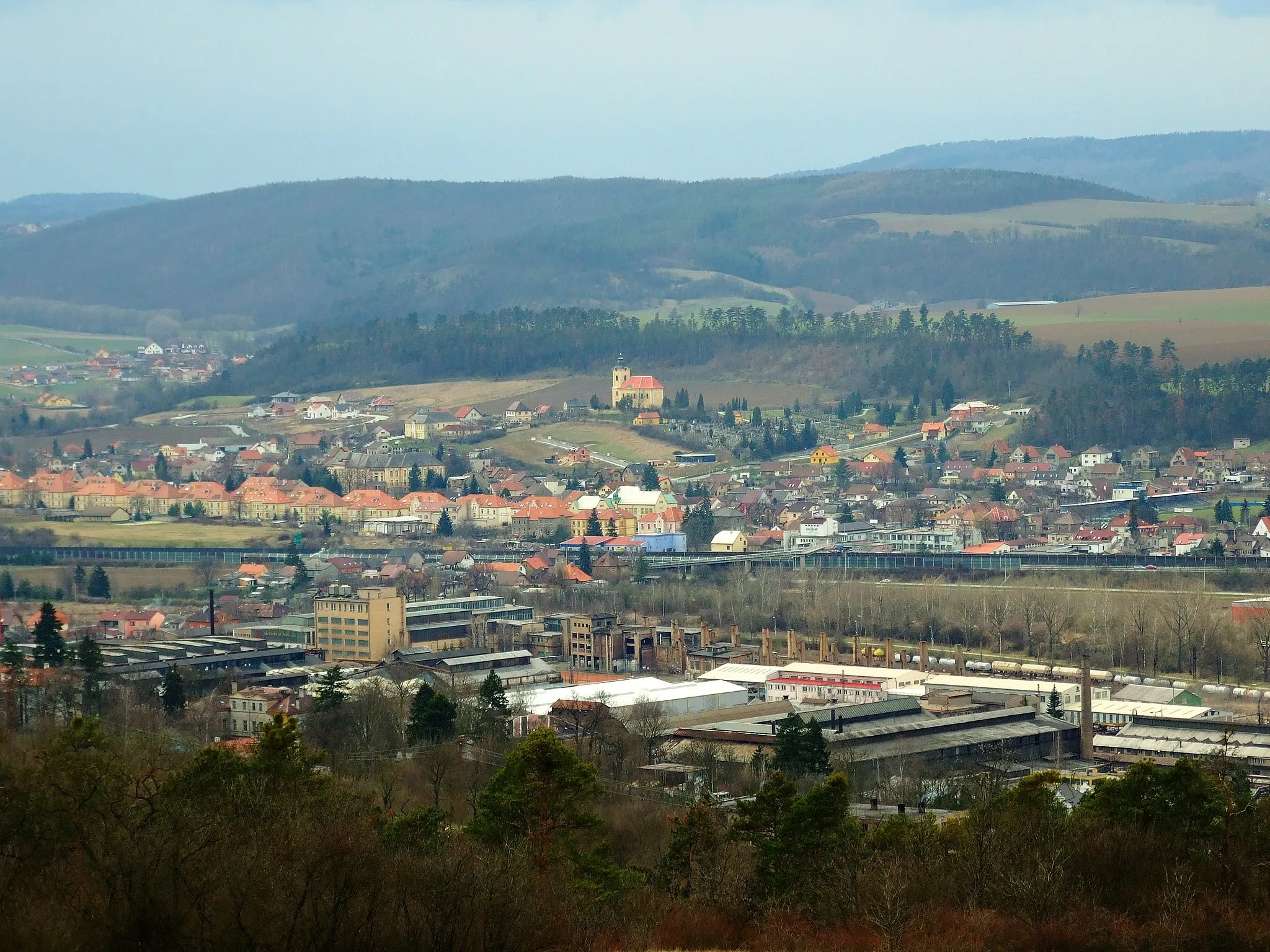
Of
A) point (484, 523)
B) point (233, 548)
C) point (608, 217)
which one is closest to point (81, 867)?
point (233, 548)

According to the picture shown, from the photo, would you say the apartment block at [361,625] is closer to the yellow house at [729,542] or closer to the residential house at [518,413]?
the yellow house at [729,542]

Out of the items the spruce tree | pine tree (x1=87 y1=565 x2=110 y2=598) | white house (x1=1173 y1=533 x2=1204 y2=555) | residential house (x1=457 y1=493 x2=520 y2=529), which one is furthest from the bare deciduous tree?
residential house (x1=457 y1=493 x2=520 y2=529)

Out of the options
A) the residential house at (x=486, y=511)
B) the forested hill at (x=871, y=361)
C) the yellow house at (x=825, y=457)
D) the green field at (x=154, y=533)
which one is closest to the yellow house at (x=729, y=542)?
the residential house at (x=486, y=511)

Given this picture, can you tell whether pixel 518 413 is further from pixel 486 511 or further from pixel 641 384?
pixel 486 511

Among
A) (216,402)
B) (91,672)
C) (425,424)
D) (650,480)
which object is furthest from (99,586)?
(216,402)

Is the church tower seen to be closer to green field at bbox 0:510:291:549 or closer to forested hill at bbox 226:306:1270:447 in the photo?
forested hill at bbox 226:306:1270:447

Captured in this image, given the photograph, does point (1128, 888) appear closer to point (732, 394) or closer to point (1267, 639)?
point (1267, 639)
